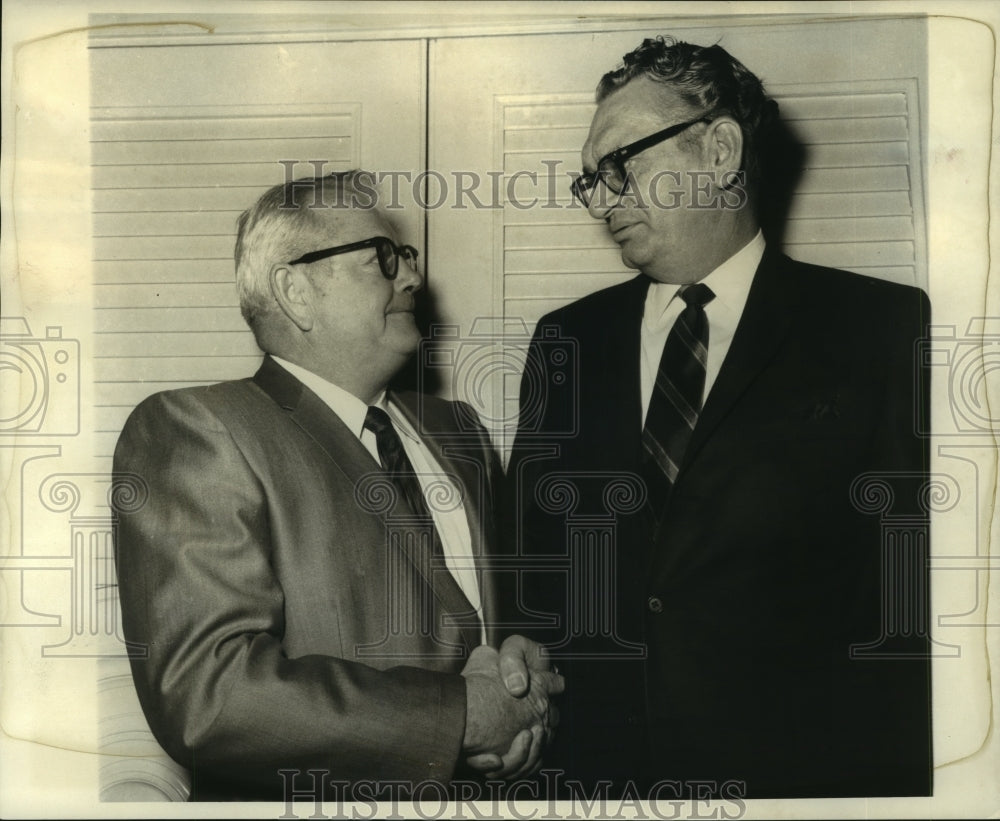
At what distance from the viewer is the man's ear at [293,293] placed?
222 cm

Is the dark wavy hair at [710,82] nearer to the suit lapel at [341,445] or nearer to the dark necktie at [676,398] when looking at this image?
the dark necktie at [676,398]

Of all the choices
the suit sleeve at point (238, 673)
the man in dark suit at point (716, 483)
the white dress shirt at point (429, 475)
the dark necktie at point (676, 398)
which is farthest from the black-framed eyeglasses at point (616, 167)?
the suit sleeve at point (238, 673)

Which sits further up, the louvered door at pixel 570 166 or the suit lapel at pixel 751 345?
the louvered door at pixel 570 166

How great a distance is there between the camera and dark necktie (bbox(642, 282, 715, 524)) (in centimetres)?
220

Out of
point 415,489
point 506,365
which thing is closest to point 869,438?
point 506,365

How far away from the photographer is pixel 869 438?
2.22 meters

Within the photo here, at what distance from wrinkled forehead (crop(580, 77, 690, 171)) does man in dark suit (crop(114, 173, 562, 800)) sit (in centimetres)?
44

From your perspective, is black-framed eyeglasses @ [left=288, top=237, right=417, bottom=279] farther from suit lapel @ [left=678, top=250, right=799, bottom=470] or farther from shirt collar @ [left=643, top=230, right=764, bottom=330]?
suit lapel @ [left=678, top=250, right=799, bottom=470]

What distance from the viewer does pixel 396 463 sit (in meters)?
2.22

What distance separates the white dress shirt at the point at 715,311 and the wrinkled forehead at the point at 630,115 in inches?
11.0

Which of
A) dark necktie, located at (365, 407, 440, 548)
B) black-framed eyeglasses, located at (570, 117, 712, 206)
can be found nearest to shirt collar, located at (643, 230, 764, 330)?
black-framed eyeglasses, located at (570, 117, 712, 206)

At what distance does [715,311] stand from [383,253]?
643 millimetres

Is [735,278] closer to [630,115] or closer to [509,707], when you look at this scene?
[630,115]

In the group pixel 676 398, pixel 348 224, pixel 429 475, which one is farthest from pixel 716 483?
pixel 348 224
